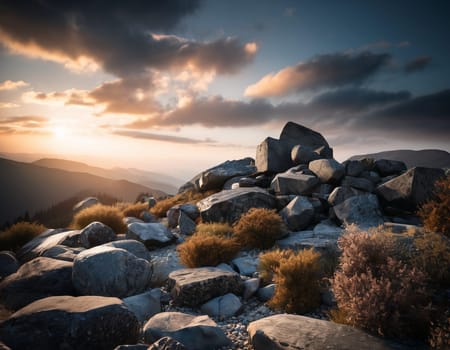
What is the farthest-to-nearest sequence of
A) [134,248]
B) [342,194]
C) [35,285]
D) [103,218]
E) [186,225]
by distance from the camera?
[103,218]
[186,225]
[342,194]
[134,248]
[35,285]

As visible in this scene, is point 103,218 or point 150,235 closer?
point 150,235

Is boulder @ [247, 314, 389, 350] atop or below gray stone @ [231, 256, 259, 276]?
atop

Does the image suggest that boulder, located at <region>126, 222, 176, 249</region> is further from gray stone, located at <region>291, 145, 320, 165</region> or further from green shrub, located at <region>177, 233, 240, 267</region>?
gray stone, located at <region>291, 145, 320, 165</region>

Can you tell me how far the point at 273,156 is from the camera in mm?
13992

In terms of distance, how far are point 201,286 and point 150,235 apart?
4.48 metres

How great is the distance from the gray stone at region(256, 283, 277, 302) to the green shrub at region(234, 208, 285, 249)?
102 inches

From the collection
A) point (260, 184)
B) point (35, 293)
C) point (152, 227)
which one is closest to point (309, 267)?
point (35, 293)

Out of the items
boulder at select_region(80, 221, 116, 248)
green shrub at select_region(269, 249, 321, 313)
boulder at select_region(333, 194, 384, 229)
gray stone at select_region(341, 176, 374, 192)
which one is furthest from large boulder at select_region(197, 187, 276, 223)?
green shrub at select_region(269, 249, 321, 313)

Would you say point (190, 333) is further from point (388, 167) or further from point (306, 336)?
point (388, 167)

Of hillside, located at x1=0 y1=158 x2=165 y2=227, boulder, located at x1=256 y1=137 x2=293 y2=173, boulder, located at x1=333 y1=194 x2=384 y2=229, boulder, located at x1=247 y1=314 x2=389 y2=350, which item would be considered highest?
boulder, located at x1=256 y1=137 x2=293 y2=173

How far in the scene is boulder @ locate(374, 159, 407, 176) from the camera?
12773mm

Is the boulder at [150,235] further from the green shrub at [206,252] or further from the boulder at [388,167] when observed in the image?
the boulder at [388,167]

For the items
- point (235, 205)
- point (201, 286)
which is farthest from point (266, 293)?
point (235, 205)

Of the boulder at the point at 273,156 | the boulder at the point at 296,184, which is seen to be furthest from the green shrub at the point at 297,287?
the boulder at the point at 273,156
